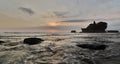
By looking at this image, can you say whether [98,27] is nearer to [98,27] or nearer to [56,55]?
[98,27]

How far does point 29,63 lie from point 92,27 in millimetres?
173315

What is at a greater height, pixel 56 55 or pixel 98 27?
pixel 98 27

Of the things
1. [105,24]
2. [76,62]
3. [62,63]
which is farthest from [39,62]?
[105,24]

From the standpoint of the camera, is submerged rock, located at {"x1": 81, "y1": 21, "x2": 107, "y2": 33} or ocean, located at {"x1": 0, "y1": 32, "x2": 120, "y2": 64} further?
submerged rock, located at {"x1": 81, "y1": 21, "x2": 107, "y2": 33}

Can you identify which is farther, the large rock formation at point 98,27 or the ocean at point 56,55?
the large rock formation at point 98,27

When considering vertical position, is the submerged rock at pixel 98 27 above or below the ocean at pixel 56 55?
above

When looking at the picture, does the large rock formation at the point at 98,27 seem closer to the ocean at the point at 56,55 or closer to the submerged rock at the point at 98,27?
the submerged rock at the point at 98,27

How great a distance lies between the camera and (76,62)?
52.7 ft

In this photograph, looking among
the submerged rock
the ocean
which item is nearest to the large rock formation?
the submerged rock

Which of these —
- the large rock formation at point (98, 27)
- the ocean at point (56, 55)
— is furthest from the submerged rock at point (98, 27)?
the ocean at point (56, 55)

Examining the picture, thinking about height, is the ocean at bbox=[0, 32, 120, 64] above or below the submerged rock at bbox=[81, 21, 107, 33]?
below

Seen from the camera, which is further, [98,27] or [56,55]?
[98,27]

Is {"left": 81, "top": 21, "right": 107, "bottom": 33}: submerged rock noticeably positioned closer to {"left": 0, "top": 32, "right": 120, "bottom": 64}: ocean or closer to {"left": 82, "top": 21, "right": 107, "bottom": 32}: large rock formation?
{"left": 82, "top": 21, "right": 107, "bottom": 32}: large rock formation

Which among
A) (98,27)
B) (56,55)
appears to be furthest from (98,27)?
(56,55)
